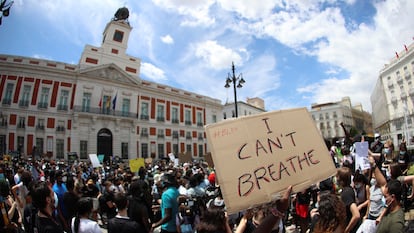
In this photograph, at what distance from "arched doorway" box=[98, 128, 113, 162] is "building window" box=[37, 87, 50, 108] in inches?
246

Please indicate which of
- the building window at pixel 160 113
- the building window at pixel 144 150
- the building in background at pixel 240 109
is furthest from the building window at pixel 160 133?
the building in background at pixel 240 109

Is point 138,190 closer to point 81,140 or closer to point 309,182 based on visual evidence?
point 309,182

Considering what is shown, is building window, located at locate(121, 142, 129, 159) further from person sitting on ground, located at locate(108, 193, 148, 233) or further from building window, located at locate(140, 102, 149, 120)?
person sitting on ground, located at locate(108, 193, 148, 233)

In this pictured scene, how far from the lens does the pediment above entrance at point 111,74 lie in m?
30.7

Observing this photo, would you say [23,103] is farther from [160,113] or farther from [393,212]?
[393,212]

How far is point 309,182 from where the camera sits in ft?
6.49

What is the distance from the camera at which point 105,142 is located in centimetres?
3103

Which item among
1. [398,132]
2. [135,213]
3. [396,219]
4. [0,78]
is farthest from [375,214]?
[398,132]

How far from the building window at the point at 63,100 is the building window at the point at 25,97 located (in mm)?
2920

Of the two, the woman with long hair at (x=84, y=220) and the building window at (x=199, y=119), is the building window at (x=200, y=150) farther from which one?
the woman with long hair at (x=84, y=220)

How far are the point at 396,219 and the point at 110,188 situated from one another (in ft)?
20.0

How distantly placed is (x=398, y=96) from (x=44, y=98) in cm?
5233

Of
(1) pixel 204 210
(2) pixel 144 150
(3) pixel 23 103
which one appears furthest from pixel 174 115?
(1) pixel 204 210

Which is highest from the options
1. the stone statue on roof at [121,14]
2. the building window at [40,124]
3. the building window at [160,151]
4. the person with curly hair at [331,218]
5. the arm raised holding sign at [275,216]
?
the stone statue on roof at [121,14]
